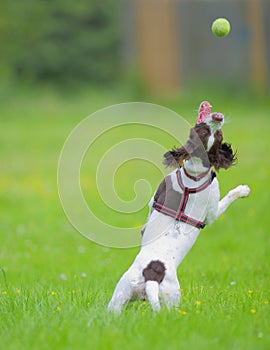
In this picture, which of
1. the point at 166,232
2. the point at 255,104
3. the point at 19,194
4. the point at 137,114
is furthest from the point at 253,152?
the point at 166,232

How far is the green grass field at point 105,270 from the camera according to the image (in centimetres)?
417

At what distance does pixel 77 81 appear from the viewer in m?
31.8

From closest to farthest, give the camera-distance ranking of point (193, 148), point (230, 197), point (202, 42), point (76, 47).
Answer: point (193, 148) → point (230, 197) → point (202, 42) → point (76, 47)

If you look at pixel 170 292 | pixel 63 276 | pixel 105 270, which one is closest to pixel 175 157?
pixel 170 292

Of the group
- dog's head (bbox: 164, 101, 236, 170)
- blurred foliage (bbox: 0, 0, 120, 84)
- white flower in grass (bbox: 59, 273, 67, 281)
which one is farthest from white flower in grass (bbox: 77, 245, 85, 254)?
blurred foliage (bbox: 0, 0, 120, 84)

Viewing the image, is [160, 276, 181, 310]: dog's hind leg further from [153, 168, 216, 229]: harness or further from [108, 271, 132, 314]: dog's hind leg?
[153, 168, 216, 229]: harness

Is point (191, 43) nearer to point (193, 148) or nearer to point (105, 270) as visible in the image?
point (105, 270)

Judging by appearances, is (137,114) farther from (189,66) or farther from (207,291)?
(207,291)

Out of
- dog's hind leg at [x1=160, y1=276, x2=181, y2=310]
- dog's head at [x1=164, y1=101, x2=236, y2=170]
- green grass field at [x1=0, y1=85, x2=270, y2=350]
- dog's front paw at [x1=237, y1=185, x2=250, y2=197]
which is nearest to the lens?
green grass field at [x1=0, y1=85, x2=270, y2=350]

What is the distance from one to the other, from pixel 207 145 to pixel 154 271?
2.99 ft

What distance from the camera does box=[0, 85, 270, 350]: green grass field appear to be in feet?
13.7

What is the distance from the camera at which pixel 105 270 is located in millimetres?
7547

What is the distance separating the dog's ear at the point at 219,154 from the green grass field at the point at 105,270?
29.5 inches

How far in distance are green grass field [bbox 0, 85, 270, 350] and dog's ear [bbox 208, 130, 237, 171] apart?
75 cm
